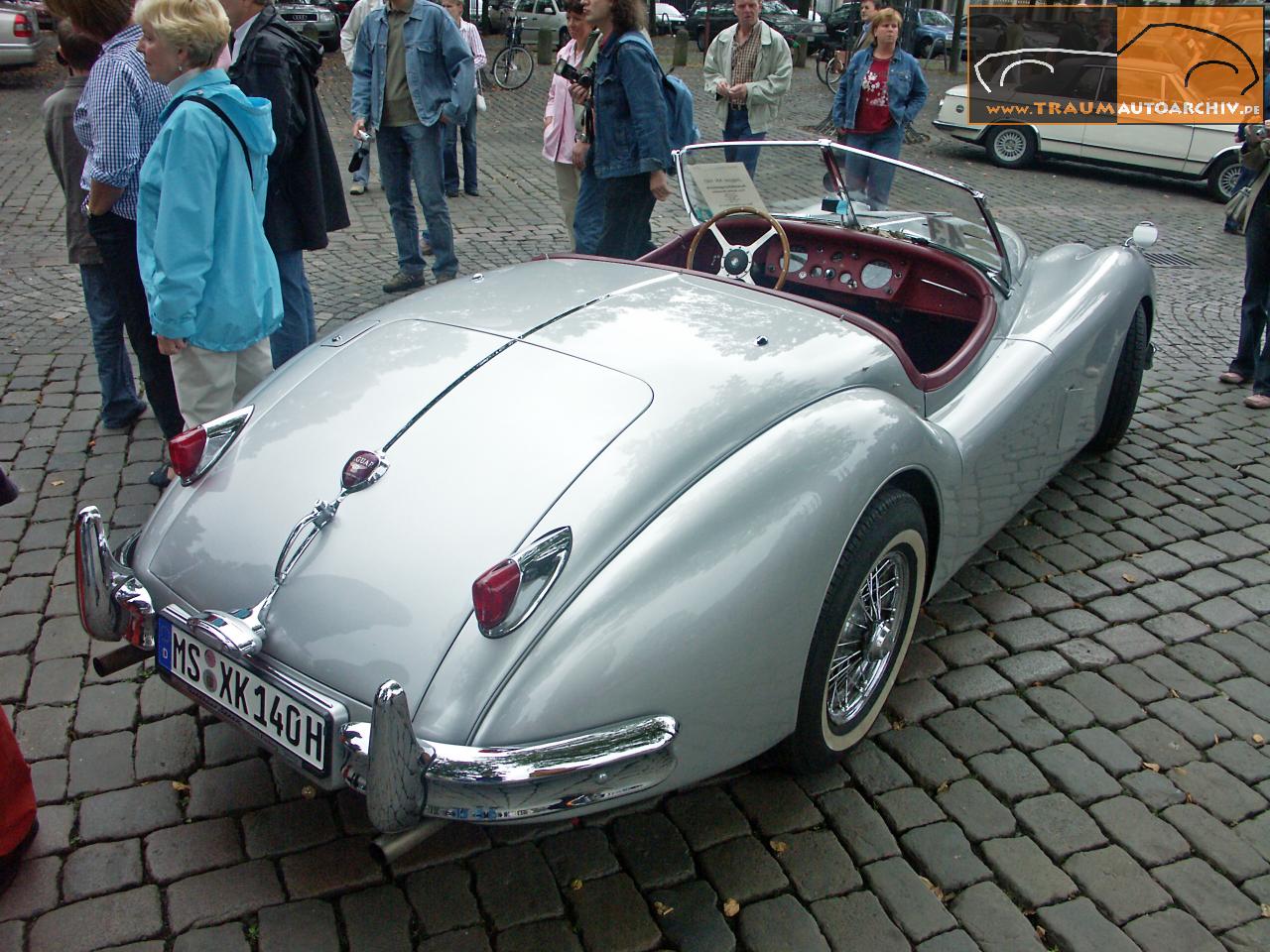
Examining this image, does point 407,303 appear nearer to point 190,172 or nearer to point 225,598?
point 190,172

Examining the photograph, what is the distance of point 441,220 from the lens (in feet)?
20.5

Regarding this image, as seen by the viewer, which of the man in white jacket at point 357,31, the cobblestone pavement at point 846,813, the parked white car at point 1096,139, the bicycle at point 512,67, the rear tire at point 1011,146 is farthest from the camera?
the bicycle at point 512,67

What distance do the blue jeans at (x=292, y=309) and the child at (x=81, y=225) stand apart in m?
0.63

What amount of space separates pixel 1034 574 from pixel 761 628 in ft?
6.34

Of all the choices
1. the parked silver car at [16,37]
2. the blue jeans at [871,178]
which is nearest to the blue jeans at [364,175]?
the blue jeans at [871,178]

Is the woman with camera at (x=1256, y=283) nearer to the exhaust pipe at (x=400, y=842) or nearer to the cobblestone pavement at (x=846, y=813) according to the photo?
the cobblestone pavement at (x=846, y=813)

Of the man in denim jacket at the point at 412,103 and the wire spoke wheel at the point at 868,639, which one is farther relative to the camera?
the man in denim jacket at the point at 412,103

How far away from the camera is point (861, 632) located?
2586 millimetres

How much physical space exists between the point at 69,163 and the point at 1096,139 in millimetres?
10915

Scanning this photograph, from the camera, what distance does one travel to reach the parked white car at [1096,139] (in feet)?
35.2

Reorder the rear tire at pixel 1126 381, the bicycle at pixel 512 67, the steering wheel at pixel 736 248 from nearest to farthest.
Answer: the steering wheel at pixel 736 248, the rear tire at pixel 1126 381, the bicycle at pixel 512 67

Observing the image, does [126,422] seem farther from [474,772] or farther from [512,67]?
[512,67]

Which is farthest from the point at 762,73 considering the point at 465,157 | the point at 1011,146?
the point at 1011,146

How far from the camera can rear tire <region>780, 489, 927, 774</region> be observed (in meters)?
2.31
